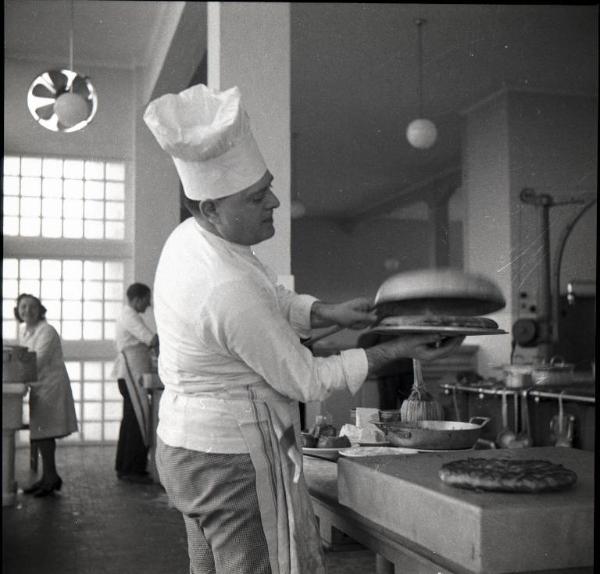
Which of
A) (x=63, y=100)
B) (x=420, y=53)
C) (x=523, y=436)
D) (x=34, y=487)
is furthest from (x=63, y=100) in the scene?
(x=523, y=436)

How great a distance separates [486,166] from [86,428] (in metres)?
0.58

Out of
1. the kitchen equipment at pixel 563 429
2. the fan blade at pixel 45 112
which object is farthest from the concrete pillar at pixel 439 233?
the kitchen equipment at pixel 563 429

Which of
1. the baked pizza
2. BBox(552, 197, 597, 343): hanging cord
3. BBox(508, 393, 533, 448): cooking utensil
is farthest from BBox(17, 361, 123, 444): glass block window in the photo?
BBox(508, 393, 533, 448): cooking utensil

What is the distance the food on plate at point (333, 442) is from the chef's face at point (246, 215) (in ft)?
0.97

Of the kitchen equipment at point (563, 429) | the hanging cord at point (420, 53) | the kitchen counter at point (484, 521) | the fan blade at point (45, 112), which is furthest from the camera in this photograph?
the kitchen equipment at point (563, 429)

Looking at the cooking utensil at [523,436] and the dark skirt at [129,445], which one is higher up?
the dark skirt at [129,445]

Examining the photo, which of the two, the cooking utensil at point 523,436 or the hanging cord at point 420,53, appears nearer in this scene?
the hanging cord at point 420,53

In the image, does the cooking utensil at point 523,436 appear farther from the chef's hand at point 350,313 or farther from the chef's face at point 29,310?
the chef's face at point 29,310

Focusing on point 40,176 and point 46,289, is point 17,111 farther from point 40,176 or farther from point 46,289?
point 46,289

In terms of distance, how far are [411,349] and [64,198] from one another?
0.44 m

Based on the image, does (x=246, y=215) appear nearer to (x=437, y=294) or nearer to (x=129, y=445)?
(x=437, y=294)

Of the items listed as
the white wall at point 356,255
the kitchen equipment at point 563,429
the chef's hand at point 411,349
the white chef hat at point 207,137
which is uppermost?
the white chef hat at point 207,137

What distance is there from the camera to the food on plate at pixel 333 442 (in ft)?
2.99

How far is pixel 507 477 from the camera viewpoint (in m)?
0.63
